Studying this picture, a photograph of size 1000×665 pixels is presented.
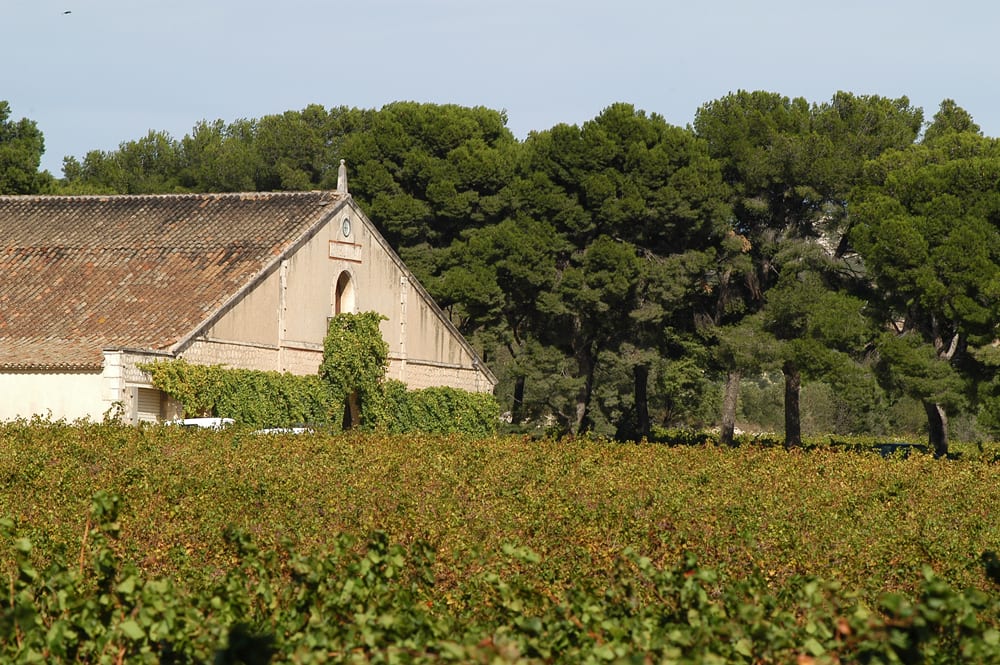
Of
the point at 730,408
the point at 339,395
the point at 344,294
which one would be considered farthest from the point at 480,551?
the point at 730,408

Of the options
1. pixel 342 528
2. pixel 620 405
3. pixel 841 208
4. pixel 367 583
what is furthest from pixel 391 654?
pixel 620 405

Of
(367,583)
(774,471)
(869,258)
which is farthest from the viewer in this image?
(869,258)

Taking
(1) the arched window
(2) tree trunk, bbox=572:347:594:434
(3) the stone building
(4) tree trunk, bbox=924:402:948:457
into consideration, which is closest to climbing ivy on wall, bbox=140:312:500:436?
(3) the stone building

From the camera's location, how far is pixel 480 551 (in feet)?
31.6

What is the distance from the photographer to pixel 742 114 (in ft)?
153

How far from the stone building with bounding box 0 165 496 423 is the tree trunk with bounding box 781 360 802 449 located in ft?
30.8

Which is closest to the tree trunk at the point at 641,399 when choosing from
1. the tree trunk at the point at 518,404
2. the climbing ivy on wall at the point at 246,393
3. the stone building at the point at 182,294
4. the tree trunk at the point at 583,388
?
the tree trunk at the point at 583,388

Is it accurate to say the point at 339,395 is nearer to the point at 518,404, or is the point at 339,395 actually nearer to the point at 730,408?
the point at 518,404

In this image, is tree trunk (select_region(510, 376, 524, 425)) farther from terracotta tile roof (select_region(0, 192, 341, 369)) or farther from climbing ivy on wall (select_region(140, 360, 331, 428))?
climbing ivy on wall (select_region(140, 360, 331, 428))

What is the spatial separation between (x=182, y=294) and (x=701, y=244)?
1960 cm

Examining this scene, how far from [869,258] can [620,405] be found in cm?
1231

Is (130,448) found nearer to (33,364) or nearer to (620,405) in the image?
(33,364)

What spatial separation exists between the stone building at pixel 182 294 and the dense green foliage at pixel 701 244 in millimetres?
6506

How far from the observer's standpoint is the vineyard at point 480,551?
6473 millimetres
